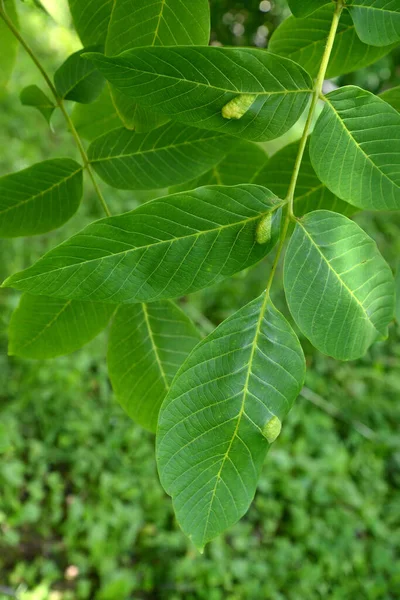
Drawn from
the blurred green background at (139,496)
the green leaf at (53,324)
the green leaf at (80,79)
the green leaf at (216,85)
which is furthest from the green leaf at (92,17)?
Answer: the blurred green background at (139,496)

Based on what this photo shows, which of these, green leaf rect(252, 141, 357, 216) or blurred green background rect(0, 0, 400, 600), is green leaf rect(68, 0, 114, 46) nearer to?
green leaf rect(252, 141, 357, 216)

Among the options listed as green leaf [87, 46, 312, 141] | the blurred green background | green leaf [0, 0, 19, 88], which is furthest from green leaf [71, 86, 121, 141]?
the blurred green background

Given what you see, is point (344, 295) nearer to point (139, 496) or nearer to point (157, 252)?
point (157, 252)

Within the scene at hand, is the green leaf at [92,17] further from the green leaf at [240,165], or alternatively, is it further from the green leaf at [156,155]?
the green leaf at [240,165]

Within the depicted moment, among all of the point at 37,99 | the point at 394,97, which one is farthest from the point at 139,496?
the point at 394,97

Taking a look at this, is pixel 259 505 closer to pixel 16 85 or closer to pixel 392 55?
pixel 392 55

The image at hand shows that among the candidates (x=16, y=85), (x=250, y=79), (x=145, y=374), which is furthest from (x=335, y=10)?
(x=16, y=85)
